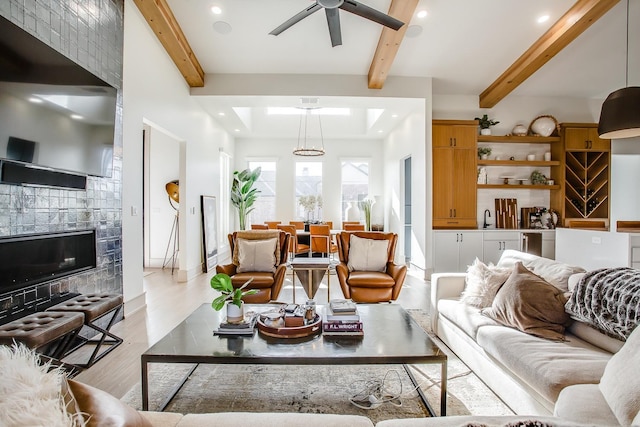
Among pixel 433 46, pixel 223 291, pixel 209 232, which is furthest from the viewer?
pixel 209 232

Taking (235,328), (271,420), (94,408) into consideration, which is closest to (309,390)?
(235,328)

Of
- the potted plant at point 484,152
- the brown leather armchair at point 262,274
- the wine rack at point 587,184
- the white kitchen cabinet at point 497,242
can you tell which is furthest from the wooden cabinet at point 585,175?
the brown leather armchair at point 262,274

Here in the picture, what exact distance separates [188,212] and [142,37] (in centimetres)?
262

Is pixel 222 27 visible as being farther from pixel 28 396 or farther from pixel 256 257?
pixel 28 396

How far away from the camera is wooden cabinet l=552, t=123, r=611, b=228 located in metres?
Answer: 5.95

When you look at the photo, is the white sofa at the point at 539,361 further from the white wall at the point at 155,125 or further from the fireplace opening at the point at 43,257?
the white wall at the point at 155,125

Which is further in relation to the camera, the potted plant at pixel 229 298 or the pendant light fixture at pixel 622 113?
the pendant light fixture at pixel 622 113

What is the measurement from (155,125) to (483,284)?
429 centimetres

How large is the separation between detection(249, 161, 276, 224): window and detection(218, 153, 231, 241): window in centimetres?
90

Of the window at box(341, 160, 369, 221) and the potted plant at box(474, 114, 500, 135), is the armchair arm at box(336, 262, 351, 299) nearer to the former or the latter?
the potted plant at box(474, 114, 500, 135)

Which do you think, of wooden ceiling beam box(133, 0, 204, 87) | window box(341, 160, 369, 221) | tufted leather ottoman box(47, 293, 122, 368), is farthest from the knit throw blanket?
window box(341, 160, 369, 221)

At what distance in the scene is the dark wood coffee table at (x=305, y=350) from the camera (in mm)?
1761

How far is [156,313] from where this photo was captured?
3.73 meters

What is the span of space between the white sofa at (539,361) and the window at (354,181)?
662cm
